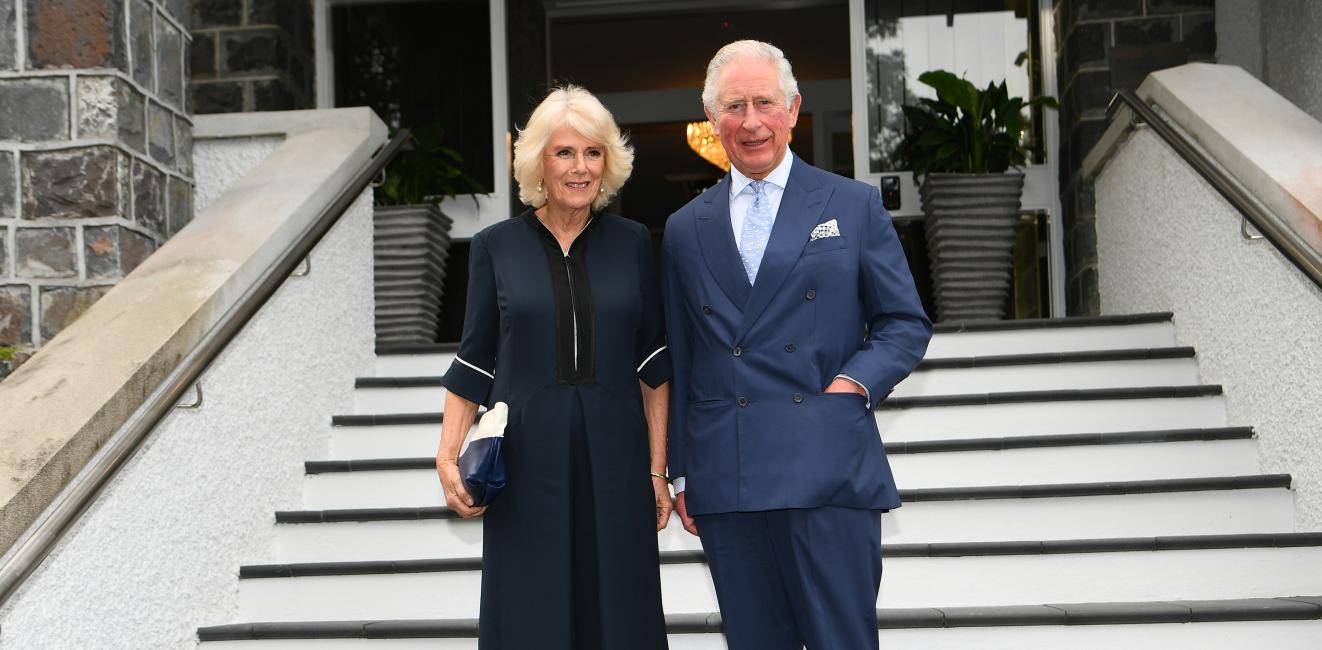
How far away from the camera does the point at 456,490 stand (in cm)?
242

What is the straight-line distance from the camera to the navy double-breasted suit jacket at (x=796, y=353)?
7.31 feet

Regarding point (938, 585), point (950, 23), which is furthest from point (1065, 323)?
point (950, 23)

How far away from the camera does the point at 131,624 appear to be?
326cm

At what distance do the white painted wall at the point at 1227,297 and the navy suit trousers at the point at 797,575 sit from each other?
6.46 feet

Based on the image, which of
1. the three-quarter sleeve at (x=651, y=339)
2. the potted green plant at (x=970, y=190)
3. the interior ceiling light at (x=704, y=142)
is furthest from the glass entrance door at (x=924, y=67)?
the three-quarter sleeve at (x=651, y=339)

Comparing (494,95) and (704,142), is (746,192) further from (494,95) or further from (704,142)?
(704,142)

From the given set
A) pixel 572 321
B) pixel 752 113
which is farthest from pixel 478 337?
pixel 752 113

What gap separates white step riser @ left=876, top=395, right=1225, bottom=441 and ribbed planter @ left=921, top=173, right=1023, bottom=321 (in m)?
1.85

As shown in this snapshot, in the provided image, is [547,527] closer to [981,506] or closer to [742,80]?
[742,80]

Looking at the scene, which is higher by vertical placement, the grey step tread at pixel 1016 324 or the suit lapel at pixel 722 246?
the suit lapel at pixel 722 246

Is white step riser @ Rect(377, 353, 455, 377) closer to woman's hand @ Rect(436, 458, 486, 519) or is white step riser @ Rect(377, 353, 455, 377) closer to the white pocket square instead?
woman's hand @ Rect(436, 458, 486, 519)

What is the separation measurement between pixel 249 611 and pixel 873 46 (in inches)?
193

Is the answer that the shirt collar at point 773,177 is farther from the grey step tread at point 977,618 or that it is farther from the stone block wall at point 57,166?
the stone block wall at point 57,166

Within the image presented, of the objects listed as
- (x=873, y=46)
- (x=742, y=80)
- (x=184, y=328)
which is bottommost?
(x=184, y=328)
